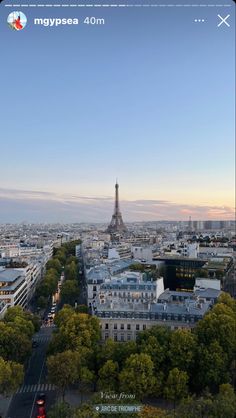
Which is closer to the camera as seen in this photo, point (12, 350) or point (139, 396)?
point (139, 396)

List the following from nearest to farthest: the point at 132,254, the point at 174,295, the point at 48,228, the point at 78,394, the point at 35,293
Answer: the point at 78,394 → the point at 174,295 → the point at 35,293 → the point at 132,254 → the point at 48,228

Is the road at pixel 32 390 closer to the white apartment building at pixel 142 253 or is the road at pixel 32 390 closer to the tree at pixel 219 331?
the tree at pixel 219 331

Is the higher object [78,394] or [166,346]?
[166,346]

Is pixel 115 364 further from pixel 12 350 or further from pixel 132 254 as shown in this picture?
pixel 132 254

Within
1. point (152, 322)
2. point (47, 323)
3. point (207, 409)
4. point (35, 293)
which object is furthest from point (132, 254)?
point (207, 409)

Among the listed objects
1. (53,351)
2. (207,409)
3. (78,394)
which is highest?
→ (207,409)

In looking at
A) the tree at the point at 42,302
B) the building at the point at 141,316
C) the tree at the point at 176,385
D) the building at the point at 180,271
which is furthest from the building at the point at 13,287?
the tree at the point at 176,385

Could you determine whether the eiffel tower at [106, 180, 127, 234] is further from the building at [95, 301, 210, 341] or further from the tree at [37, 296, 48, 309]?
the building at [95, 301, 210, 341]

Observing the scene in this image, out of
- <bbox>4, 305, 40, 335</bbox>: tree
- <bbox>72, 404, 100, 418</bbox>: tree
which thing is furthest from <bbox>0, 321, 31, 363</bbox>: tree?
<bbox>72, 404, 100, 418</bbox>: tree
